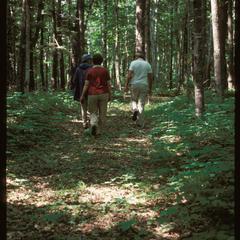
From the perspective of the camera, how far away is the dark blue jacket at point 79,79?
1326cm

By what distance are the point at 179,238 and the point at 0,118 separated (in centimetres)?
277

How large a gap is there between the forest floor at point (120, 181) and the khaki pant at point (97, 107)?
0.49m

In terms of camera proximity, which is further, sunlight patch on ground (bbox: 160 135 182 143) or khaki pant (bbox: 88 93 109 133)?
khaki pant (bbox: 88 93 109 133)

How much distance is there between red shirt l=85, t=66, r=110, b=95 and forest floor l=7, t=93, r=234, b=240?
1295mm

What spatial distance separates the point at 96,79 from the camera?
39.1ft

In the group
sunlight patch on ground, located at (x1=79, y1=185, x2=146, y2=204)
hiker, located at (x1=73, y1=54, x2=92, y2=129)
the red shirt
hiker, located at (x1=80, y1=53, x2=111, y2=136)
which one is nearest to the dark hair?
hiker, located at (x1=80, y1=53, x2=111, y2=136)

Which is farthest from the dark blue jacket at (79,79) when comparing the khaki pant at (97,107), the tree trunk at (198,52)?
the tree trunk at (198,52)

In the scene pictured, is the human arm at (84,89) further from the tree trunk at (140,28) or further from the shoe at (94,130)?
the tree trunk at (140,28)

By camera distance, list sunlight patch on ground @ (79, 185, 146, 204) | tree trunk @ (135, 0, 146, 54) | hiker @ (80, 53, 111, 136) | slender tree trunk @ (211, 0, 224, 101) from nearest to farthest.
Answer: sunlight patch on ground @ (79, 185, 146, 204) < hiker @ (80, 53, 111, 136) < slender tree trunk @ (211, 0, 224, 101) < tree trunk @ (135, 0, 146, 54)

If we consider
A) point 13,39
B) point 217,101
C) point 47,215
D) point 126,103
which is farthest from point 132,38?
point 47,215

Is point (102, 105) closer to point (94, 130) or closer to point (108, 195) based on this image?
point (94, 130)

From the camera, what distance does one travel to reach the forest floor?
17.7 ft

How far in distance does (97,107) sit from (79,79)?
1568mm

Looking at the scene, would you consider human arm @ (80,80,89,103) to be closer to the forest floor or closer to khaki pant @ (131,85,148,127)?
the forest floor
